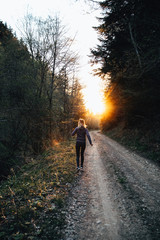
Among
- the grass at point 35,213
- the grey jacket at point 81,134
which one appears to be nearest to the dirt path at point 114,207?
the grass at point 35,213

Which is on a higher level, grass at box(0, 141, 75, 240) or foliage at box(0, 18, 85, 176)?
foliage at box(0, 18, 85, 176)

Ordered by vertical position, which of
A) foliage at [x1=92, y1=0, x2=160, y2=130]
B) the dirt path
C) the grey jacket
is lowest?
the dirt path

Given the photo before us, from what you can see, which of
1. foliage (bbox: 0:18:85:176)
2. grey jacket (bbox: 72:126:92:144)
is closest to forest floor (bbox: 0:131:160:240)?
grey jacket (bbox: 72:126:92:144)

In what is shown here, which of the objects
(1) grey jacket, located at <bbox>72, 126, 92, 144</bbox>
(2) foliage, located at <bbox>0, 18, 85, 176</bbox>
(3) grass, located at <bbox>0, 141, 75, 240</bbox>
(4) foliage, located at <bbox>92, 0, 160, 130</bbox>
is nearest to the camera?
(3) grass, located at <bbox>0, 141, 75, 240</bbox>

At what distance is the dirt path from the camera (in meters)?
2.61

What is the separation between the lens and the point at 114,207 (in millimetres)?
3453

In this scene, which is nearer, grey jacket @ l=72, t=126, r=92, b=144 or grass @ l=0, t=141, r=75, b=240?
grass @ l=0, t=141, r=75, b=240

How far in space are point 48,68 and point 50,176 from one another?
372 inches

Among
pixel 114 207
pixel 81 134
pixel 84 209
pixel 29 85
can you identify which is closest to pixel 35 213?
pixel 84 209

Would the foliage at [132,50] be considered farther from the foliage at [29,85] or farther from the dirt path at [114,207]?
the dirt path at [114,207]

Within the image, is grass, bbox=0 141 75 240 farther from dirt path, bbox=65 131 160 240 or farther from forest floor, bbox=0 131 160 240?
dirt path, bbox=65 131 160 240

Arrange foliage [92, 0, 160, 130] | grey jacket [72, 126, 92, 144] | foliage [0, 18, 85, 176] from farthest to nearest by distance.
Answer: foliage [0, 18, 85, 176], foliage [92, 0, 160, 130], grey jacket [72, 126, 92, 144]

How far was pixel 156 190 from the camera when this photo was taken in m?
4.29

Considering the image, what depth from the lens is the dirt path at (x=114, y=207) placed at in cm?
261
